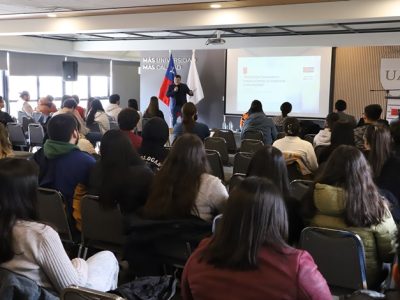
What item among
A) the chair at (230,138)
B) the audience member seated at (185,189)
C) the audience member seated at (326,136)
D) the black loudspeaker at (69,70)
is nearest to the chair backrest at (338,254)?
the audience member seated at (185,189)

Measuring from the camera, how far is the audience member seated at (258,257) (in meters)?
1.49

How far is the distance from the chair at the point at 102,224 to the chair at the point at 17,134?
5194 millimetres

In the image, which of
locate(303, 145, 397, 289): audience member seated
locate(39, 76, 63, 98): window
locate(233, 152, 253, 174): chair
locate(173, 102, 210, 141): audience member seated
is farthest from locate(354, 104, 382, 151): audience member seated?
locate(39, 76, 63, 98): window

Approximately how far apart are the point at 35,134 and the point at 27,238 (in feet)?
20.3

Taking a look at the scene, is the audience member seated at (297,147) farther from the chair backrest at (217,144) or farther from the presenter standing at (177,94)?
the presenter standing at (177,94)

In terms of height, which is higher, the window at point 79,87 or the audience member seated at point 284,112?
the window at point 79,87

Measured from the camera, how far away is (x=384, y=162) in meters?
3.59

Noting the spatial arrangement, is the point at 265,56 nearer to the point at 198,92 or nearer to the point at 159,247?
the point at 198,92

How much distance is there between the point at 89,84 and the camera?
14445 mm

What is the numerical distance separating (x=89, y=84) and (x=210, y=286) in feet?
44.6

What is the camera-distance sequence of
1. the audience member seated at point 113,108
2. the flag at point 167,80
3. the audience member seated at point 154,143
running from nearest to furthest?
the audience member seated at point 154,143
the audience member seated at point 113,108
the flag at point 167,80

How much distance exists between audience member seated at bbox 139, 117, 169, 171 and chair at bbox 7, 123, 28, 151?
14.3 feet

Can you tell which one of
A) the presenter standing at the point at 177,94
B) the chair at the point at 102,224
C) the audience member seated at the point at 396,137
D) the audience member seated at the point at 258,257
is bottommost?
the chair at the point at 102,224

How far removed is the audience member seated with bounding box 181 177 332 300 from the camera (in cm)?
149
